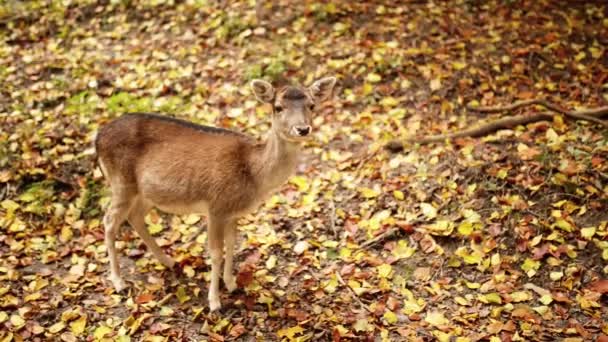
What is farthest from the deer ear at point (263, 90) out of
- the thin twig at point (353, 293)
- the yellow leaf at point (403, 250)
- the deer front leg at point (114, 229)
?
the yellow leaf at point (403, 250)

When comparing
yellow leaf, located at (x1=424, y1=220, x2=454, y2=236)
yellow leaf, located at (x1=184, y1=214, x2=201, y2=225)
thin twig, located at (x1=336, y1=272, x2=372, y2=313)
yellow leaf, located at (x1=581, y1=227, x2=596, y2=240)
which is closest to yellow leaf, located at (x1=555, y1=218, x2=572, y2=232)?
yellow leaf, located at (x1=581, y1=227, x2=596, y2=240)

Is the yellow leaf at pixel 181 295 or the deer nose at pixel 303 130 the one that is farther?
the yellow leaf at pixel 181 295

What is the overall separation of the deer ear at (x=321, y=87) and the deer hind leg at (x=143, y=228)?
7.47 feet

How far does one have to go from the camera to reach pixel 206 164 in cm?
598

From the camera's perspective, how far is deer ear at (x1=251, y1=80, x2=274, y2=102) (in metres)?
5.68

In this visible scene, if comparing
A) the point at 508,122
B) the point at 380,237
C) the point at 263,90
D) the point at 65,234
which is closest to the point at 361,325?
the point at 380,237

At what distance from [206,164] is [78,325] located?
2057 mm

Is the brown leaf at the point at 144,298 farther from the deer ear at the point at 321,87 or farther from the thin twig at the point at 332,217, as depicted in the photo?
the deer ear at the point at 321,87

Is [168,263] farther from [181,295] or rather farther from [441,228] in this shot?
[441,228]

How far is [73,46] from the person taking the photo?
10883 mm

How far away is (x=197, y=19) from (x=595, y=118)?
7038 mm

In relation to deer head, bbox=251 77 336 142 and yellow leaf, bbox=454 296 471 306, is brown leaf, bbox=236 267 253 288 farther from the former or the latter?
yellow leaf, bbox=454 296 471 306

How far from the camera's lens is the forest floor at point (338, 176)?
6.14 metres

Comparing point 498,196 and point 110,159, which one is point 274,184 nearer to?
point 110,159
